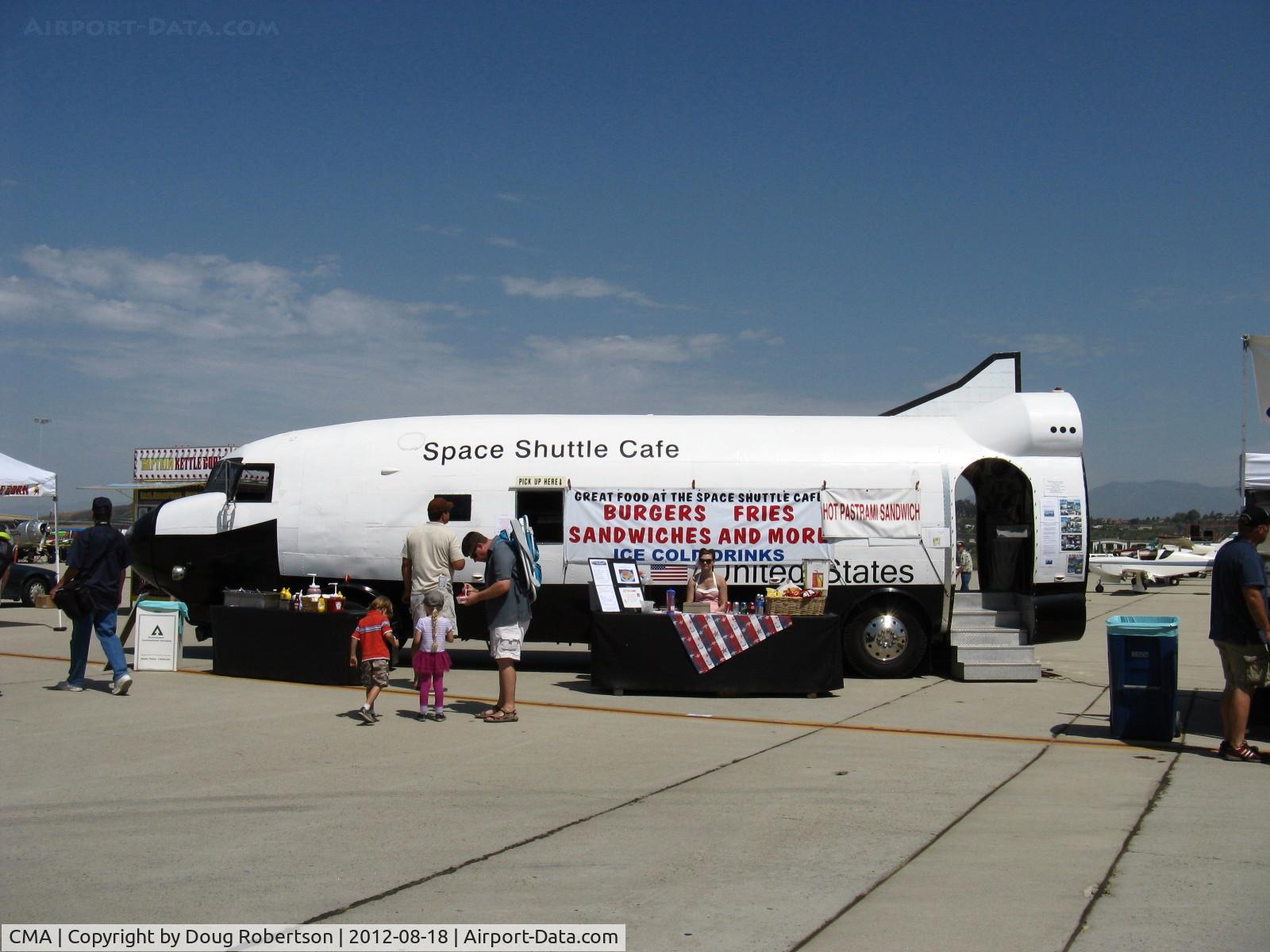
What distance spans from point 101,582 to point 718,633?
5868mm

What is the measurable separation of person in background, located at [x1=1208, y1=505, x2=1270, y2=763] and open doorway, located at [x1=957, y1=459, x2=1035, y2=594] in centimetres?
Answer: 464

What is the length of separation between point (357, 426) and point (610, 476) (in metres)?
3.27

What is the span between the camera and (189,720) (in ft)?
28.9

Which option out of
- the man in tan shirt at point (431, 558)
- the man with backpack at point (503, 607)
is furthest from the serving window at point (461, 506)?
the man with backpack at point (503, 607)

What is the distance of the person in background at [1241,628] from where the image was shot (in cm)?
772

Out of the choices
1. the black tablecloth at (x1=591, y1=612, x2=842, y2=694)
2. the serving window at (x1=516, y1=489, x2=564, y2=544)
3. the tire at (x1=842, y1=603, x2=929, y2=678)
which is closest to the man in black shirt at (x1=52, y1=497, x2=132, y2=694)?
the serving window at (x1=516, y1=489, x2=564, y2=544)

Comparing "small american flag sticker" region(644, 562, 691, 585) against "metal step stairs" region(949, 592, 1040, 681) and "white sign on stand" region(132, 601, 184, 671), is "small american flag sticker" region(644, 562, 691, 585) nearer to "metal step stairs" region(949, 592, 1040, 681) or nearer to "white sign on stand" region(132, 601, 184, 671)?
"metal step stairs" region(949, 592, 1040, 681)

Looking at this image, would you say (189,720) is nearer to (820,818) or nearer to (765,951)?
(820,818)

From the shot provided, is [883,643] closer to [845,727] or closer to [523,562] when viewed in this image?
[845,727]

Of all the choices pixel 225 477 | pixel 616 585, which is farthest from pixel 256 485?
pixel 616 585

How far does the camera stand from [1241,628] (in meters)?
7.81

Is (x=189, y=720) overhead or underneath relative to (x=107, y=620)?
underneath

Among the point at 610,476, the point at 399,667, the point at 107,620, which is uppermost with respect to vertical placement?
the point at 610,476

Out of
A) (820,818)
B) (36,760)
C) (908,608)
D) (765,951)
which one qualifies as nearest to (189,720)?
(36,760)
